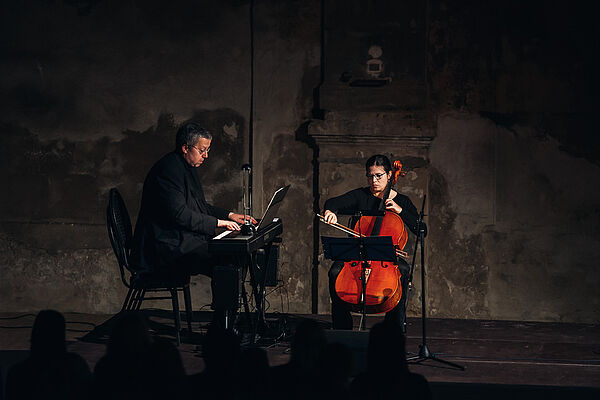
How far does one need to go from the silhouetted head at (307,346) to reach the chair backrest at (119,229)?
9.01 ft

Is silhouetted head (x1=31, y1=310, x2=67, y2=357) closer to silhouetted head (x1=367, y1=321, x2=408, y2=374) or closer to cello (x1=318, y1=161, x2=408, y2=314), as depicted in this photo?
silhouetted head (x1=367, y1=321, x2=408, y2=374)

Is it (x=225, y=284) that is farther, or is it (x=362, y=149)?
(x=362, y=149)

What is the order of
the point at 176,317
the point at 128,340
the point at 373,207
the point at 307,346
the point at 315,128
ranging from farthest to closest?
the point at 315,128 < the point at 373,207 < the point at 176,317 < the point at 307,346 < the point at 128,340

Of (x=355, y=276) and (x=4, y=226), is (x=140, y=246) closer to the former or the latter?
(x=355, y=276)

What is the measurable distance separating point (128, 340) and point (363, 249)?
104 inches

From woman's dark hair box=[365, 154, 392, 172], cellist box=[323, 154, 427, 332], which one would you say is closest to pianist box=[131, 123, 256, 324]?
cellist box=[323, 154, 427, 332]

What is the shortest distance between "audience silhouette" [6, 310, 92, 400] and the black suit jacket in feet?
8.66

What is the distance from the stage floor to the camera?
4773 millimetres

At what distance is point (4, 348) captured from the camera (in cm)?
548

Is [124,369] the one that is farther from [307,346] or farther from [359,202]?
[359,202]

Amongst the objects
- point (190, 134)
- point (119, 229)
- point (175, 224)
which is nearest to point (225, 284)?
point (175, 224)

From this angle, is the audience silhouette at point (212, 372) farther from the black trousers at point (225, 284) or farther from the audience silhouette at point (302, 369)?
the black trousers at point (225, 284)

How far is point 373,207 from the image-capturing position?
6066mm

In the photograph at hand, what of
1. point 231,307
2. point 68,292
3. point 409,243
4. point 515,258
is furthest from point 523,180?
point 68,292
